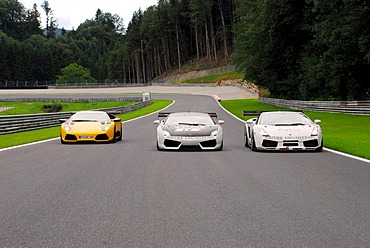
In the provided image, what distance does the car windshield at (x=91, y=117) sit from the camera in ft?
66.6

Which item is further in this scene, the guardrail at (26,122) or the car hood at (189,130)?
the guardrail at (26,122)

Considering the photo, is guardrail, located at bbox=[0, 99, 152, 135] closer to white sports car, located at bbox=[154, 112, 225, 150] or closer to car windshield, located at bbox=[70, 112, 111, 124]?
car windshield, located at bbox=[70, 112, 111, 124]

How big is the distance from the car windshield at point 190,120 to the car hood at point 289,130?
6.13 feet

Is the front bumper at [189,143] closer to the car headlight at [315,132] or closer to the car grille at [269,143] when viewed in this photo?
the car grille at [269,143]

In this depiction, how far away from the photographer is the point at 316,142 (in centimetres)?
1569

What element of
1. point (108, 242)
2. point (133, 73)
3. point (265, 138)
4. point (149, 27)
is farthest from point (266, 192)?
point (133, 73)

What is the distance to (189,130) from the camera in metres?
16.3

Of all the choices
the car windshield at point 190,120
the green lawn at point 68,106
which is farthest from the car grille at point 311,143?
the green lawn at point 68,106

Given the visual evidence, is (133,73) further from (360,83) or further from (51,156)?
(51,156)

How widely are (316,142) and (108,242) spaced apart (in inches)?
434

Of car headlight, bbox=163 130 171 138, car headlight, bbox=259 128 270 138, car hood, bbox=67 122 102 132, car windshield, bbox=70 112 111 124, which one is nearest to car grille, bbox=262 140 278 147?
car headlight, bbox=259 128 270 138

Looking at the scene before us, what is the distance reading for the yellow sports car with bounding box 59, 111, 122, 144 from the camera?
764 inches

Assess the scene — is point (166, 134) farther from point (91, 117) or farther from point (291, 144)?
point (91, 117)

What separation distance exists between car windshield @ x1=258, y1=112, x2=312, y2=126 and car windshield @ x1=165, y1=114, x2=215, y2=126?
1626 mm
